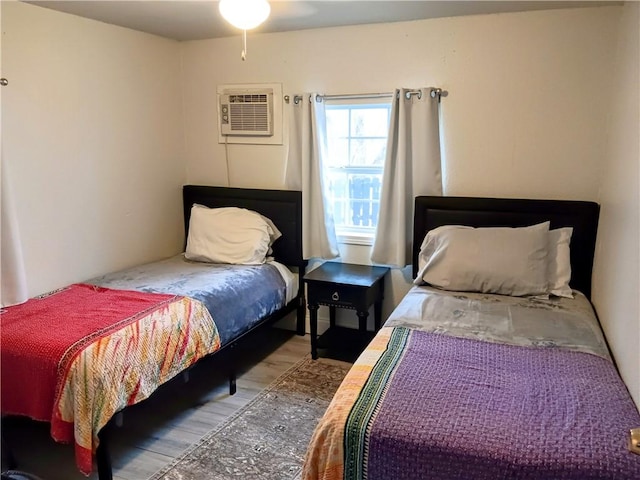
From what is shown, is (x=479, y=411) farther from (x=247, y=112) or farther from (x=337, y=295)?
(x=247, y=112)

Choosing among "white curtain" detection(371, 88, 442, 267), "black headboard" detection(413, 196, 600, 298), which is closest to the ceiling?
"white curtain" detection(371, 88, 442, 267)

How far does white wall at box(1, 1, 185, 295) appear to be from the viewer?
2.71 metres

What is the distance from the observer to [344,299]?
3.13 meters

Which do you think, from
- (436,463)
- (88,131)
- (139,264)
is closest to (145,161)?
(88,131)

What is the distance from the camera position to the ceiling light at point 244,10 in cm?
229

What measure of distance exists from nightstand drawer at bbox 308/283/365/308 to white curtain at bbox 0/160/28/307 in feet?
5.53

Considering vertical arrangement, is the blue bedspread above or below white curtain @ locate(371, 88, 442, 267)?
below

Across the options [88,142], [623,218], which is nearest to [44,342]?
[88,142]

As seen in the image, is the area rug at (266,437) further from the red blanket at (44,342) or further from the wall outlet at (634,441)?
the wall outlet at (634,441)

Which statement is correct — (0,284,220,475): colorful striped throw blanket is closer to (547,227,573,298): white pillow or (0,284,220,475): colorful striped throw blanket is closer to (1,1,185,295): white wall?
(1,1,185,295): white wall

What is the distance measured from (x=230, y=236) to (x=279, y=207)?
42 centimetres

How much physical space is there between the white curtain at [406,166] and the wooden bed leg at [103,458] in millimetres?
1999

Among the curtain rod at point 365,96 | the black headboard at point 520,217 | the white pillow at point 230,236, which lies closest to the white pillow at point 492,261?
the black headboard at point 520,217

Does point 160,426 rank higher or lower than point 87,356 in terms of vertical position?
lower
